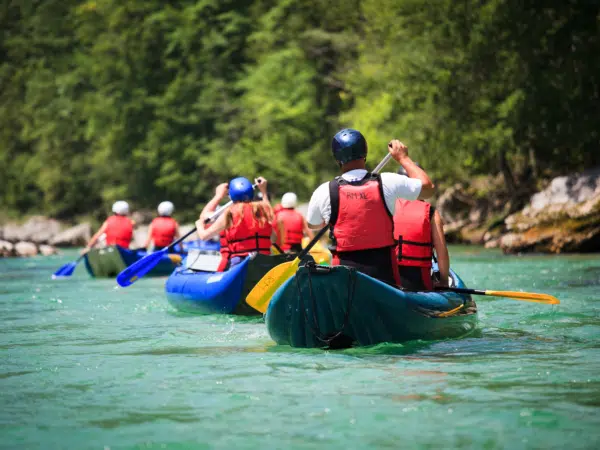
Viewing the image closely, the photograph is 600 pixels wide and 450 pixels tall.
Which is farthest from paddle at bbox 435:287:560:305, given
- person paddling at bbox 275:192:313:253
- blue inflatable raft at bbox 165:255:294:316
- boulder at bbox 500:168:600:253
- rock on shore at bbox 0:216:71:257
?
rock on shore at bbox 0:216:71:257

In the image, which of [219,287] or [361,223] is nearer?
[361,223]

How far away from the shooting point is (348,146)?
6.92 metres

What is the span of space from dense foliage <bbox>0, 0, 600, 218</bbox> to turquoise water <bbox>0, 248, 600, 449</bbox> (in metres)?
15.5

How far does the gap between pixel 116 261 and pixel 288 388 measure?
1198 cm

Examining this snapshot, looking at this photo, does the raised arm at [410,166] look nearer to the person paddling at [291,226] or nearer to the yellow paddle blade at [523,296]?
the yellow paddle blade at [523,296]

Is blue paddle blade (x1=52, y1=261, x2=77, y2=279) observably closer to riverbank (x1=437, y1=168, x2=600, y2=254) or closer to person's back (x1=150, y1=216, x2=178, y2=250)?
person's back (x1=150, y1=216, x2=178, y2=250)

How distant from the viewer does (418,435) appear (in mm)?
4691

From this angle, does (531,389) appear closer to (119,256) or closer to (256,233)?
(256,233)

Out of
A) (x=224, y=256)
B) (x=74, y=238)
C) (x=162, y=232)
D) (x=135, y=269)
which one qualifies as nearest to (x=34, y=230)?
(x=74, y=238)

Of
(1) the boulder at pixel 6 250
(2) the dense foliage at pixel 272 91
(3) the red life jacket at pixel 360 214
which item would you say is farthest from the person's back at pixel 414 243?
(1) the boulder at pixel 6 250

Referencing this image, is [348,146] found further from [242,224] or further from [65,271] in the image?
[65,271]

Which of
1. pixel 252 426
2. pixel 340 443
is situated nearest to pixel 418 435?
pixel 340 443

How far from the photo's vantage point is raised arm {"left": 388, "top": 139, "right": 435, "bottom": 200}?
6.68m

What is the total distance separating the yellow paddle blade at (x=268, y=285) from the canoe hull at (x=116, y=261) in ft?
30.4
